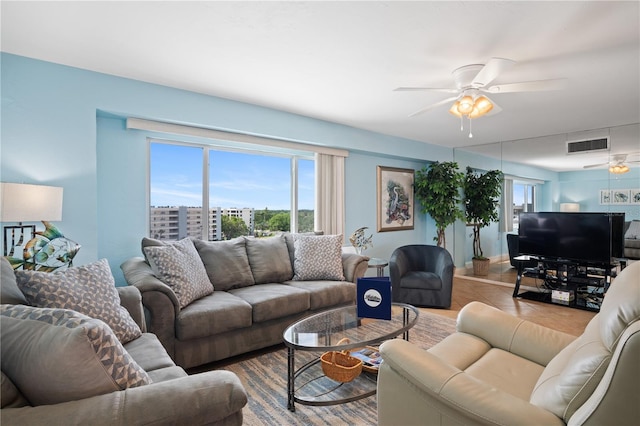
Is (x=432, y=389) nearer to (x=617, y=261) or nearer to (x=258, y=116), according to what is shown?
(x=258, y=116)

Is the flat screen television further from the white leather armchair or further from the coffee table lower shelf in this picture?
the coffee table lower shelf

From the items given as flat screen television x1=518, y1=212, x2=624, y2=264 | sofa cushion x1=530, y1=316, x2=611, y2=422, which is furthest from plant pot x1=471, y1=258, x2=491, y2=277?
sofa cushion x1=530, y1=316, x2=611, y2=422

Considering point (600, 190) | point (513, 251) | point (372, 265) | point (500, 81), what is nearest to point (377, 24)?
point (500, 81)

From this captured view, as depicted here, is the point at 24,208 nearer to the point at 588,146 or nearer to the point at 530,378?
the point at 530,378

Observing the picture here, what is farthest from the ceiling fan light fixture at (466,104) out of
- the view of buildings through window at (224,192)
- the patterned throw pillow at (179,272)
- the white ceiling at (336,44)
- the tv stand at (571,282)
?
the tv stand at (571,282)

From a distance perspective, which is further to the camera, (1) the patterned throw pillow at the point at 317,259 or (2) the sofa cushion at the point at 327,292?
(1) the patterned throw pillow at the point at 317,259

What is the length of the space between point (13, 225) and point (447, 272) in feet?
13.9

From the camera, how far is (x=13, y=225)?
2.48m

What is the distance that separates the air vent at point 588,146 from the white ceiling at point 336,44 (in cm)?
124

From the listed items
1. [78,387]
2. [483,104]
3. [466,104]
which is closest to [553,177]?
[483,104]

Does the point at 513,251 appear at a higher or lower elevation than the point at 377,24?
lower

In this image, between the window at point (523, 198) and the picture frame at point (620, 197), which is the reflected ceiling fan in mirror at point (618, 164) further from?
the window at point (523, 198)

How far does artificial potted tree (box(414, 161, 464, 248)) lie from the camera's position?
566cm

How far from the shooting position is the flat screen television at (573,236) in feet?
14.2
